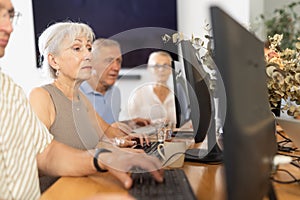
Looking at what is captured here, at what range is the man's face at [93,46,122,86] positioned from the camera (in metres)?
1.53

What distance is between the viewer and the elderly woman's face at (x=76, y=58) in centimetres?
170

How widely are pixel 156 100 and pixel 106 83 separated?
54 cm

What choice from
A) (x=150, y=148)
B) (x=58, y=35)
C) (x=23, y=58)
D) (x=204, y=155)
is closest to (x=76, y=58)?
(x=58, y=35)

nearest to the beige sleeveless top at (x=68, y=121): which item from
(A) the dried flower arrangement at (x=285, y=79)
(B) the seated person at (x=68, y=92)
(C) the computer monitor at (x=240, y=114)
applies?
(B) the seated person at (x=68, y=92)

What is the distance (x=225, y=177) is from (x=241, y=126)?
0.08 metres

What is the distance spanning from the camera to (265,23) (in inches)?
148

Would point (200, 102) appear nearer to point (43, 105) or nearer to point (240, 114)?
point (43, 105)

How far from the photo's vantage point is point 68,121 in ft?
5.32

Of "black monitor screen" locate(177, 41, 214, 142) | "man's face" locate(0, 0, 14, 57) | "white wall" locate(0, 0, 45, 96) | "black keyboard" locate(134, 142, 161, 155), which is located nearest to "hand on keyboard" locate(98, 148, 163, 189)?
"black keyboard" locate(134, 142, 161, 155)

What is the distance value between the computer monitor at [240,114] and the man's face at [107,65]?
0.92m

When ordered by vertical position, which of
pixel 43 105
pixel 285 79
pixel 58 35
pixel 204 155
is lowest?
pixel 204 155

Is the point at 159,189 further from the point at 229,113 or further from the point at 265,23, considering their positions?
the point at 265,23

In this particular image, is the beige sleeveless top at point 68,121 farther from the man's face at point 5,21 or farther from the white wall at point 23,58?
the white wall at point 23,58

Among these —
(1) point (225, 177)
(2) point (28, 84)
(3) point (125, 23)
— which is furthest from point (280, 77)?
(2) point (28, 84)
